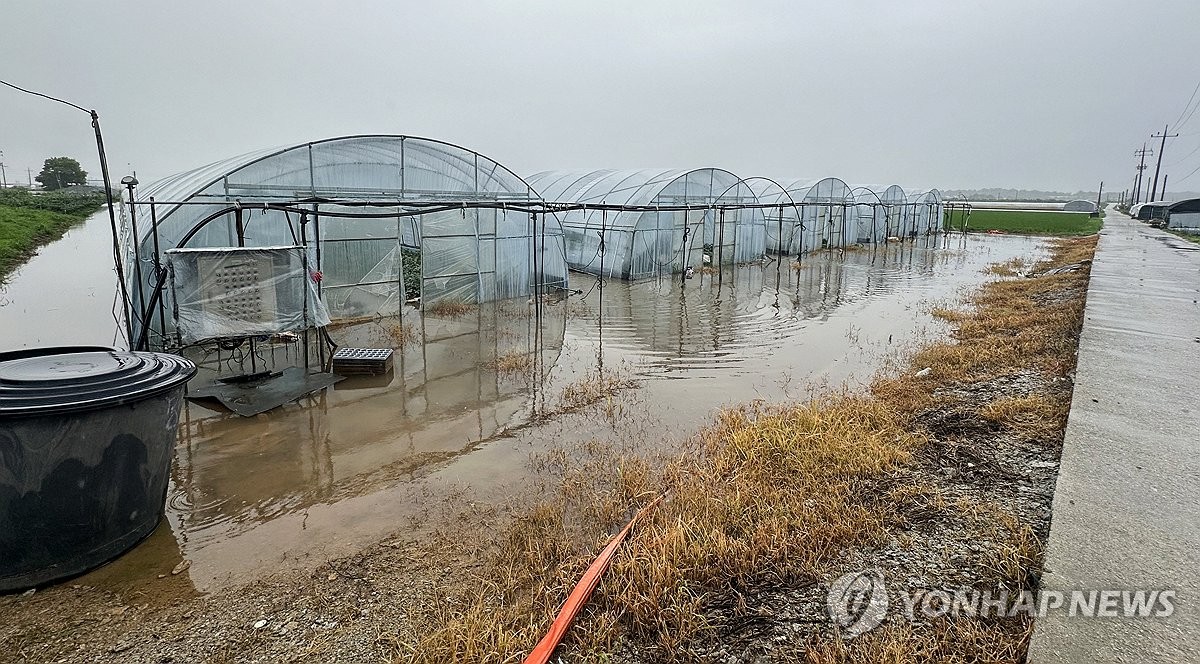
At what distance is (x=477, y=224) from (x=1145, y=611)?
45.9ft

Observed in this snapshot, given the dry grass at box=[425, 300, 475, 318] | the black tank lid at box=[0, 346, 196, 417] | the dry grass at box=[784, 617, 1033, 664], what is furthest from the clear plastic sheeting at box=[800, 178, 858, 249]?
the black tank lid at box=[0, 346, 196, 417]

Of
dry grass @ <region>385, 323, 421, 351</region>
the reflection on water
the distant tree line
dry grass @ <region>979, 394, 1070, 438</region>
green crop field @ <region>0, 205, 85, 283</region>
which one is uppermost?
the distant tree line

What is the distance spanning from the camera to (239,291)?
29.0 feet

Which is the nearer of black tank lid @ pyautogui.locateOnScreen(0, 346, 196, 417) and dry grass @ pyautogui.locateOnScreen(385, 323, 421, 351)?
black tank lid @ pyautogui.locateOnScreen(0, 346, 196, 417)

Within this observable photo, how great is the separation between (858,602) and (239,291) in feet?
28.1

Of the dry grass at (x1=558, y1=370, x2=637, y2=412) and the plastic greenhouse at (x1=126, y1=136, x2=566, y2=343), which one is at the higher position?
the plastic greenhouse at (x1=126, y1=136, x2=566, y2=343)

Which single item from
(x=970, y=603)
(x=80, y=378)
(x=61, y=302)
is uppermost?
(x=80, y=378)

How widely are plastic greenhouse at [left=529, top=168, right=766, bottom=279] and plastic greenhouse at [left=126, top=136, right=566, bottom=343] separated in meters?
3.60

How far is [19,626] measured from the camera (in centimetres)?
425

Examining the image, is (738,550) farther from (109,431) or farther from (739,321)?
(739,321)

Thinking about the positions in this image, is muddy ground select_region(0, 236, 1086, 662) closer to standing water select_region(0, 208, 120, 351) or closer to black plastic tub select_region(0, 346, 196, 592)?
black plastic tub select_region(0, 346, 196, 592)

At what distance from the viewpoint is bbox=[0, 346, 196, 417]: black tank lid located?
14.2 feet

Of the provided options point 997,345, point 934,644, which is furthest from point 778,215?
point 934,644

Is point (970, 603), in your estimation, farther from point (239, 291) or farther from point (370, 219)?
point (370, 219)
